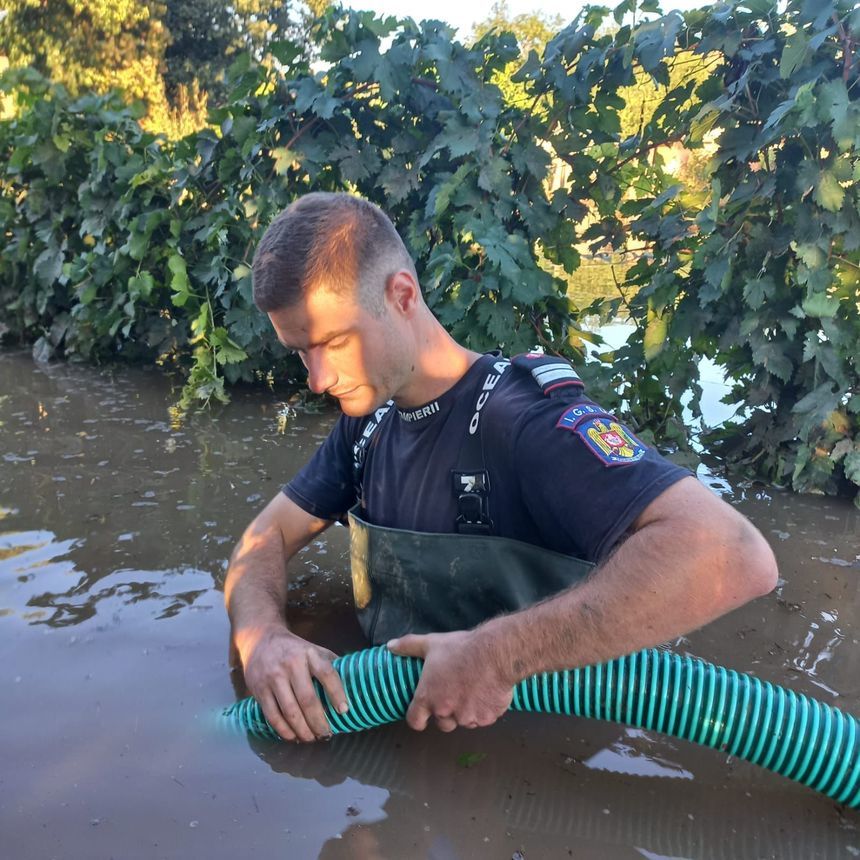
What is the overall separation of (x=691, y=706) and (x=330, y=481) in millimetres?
1175

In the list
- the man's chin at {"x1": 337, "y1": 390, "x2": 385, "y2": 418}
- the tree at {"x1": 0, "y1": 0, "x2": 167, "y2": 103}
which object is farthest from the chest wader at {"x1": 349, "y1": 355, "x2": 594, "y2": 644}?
the tree at {"x1": 0, "y1": 0, "x2": 167, "y2": 103}

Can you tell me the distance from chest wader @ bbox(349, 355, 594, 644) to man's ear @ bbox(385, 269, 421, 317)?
22cm

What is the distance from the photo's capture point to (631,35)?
3879 mm

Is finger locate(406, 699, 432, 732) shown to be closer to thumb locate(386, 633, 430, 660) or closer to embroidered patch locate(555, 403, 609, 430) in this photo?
thumb locate(386, 633, 430, 660)

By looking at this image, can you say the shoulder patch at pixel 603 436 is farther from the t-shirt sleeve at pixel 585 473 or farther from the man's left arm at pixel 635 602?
the man's left arm at pixel 635 602

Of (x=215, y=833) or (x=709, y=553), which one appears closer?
(x=709, y=553)

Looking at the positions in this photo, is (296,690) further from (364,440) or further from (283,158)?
(283,158)

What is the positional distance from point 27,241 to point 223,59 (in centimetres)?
1955

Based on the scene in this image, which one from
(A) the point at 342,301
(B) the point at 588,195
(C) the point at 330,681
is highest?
(B) the point at 588,195

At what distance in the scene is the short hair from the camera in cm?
185

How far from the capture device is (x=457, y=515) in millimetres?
1913

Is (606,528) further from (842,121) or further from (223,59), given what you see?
(223,59)

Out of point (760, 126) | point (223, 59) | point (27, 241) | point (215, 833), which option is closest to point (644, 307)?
point (760, 126)

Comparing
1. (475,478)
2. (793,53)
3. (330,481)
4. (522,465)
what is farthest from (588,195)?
(522,465)
